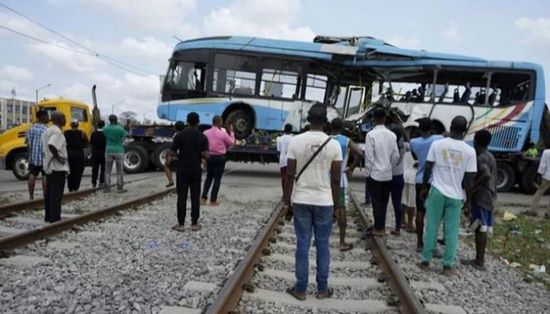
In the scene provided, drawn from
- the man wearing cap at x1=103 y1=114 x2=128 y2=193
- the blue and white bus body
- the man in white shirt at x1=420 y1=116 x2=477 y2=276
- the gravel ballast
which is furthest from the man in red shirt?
the blue and white bus body

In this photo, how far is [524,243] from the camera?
26.5 feet

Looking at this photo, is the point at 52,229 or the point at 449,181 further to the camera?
the point at 52,229

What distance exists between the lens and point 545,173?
11.1m

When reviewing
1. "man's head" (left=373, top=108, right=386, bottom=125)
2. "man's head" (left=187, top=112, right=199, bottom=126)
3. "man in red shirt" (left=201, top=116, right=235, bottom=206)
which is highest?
"man's head" (left=373, top=108, right=386, bottom=125)

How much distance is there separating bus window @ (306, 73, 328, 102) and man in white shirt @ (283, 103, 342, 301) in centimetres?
1159

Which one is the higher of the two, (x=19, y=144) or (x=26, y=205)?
(x=19, y=144)

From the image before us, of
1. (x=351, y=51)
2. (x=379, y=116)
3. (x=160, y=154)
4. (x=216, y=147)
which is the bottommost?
(x=160, y=154)

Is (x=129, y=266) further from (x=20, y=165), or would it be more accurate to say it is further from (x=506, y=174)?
(x=506, y=174)

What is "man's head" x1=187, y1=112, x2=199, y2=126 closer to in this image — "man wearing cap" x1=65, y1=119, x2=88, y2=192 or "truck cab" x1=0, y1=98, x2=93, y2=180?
"man wearing cap" x1=65, y1=119, x2=88, y2=192

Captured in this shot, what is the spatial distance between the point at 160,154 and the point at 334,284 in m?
12.8

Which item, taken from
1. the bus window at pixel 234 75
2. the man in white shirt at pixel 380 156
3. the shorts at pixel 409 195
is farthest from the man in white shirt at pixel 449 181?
the bus window at pixel 234 75

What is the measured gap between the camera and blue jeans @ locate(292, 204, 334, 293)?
457 centimetres

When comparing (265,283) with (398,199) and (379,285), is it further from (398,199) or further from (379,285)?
(398,199)

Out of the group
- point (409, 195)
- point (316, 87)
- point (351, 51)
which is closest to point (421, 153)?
point (409, 195)
